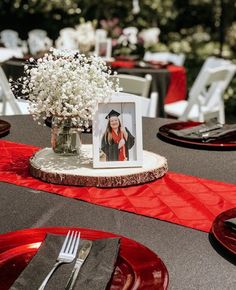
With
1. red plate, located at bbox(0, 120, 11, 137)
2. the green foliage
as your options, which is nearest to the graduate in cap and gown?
red plate, located at bbox(0, 120, 11, 137)

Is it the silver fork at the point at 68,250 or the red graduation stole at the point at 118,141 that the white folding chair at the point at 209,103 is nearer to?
the red graduation stole at the point at 118,141

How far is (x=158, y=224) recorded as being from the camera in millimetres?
1343

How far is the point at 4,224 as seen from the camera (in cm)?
131

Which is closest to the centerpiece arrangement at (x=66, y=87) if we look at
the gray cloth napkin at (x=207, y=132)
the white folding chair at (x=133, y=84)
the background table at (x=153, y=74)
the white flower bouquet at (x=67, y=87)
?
the white flower bouquet at (x=67, y=87)

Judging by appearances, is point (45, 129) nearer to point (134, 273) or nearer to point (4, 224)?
point (4, 224)

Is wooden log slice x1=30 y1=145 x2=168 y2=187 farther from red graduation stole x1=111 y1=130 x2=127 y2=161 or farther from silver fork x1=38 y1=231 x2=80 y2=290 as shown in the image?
silver fork x1=38 y1=231 x2=80 y2=290

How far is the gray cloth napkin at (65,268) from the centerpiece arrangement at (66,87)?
19.9 inches

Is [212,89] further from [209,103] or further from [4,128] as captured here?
[4,128]

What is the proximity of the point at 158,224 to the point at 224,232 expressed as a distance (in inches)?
6.9

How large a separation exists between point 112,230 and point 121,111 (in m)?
0.47

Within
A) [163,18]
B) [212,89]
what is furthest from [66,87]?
[163,18]

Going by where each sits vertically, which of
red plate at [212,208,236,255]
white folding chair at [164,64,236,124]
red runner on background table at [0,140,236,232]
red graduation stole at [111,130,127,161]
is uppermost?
red graduation stole at [111,130,127,161]

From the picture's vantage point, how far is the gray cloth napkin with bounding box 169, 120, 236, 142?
2.05 m

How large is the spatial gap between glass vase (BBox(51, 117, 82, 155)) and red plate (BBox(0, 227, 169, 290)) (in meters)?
0.50
